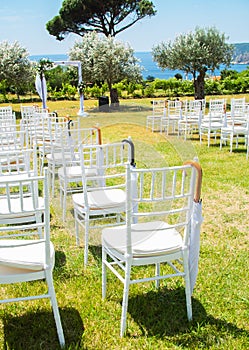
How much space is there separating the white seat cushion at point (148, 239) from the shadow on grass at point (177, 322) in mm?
456

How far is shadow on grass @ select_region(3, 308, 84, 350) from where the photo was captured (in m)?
2.21

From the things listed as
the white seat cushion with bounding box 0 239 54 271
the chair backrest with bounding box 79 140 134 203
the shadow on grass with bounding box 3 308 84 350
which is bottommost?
the shadow on grass with bounding box 3 308 84 350

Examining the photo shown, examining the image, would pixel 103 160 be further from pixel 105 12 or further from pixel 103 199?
pixel 105 12

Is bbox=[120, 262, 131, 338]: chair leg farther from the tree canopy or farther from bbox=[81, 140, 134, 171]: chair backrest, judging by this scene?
the tree canopy

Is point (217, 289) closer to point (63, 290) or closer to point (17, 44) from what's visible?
point (63, 290)

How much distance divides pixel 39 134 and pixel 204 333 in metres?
5.25

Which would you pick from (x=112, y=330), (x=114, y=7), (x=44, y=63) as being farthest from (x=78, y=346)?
(x=114, y=7)

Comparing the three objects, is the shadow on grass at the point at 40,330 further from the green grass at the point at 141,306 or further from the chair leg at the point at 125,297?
the chair leg at the point at 125,297

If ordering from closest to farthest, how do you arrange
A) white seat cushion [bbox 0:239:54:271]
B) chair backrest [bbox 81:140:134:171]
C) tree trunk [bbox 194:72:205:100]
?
white seat cushion [bbox 0:239:54:271] → chair backrest [bbox 81:140:134:171] → tree trunk [bbox 194:72:205:100]

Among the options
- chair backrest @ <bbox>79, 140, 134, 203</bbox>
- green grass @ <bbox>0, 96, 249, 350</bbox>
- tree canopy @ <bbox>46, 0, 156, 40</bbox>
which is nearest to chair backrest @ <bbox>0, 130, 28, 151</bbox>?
chair backrest @ <bbox>79, 140, 134, 203</bbox>

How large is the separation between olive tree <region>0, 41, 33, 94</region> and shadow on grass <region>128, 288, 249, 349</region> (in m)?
16.3

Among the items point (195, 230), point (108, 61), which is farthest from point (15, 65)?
point (195, 230)

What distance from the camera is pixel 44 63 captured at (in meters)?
14.2

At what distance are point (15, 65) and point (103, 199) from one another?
15595 mm
